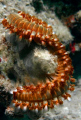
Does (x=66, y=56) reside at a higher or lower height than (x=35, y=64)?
higher

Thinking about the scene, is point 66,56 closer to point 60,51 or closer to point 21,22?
point 60,51

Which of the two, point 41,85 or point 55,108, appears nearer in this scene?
point 41,85

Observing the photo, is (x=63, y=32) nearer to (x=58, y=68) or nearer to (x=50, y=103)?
(x=58, y=68)

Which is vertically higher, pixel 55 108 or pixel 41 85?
pixel 41 85

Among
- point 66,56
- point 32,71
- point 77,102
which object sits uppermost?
point 66,56

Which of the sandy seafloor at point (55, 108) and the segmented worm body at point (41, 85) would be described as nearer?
the segmented worm body at point (41, 85)

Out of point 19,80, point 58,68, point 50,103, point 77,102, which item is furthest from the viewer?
point 77,102

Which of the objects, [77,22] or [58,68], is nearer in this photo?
[58,68]

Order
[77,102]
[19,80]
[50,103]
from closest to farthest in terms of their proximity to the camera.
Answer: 1. [50,103]
2. [19,80]
3. [77,102]

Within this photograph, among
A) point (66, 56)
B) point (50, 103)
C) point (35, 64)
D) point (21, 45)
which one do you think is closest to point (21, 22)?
point (21, 45)

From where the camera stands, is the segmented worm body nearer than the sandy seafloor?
Yes

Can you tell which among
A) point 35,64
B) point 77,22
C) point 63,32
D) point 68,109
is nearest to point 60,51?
point 35,64
